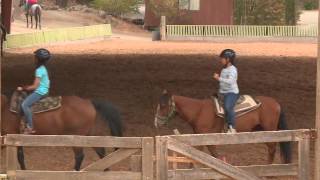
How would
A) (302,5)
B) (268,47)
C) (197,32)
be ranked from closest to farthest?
(268,47)
(197,32)
(302,5)

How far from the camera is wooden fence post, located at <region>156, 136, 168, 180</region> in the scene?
883 centimetres

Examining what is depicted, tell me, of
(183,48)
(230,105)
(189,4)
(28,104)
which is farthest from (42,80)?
(189,4)

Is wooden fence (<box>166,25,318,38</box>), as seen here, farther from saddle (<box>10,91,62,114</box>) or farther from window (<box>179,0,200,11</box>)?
saddle (<box>10,91,62,114</box>)

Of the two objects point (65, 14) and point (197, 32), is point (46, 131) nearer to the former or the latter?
point (197, 32)

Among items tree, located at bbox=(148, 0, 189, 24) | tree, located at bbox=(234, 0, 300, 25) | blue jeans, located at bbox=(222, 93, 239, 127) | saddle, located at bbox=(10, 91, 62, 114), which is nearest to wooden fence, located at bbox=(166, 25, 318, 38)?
tree, located at bbox=(234, 0, 300, 25)

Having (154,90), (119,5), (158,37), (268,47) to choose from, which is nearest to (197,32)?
(158,37)

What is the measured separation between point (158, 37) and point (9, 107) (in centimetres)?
3508

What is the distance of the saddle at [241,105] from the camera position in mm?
12312

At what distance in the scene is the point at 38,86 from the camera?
1150 cm

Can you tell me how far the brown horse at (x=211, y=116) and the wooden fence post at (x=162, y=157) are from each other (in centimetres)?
296

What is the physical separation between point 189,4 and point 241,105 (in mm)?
42750

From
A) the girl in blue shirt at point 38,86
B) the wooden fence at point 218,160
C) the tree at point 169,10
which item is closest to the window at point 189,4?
the tree at point 169,10

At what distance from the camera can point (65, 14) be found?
64562 mm

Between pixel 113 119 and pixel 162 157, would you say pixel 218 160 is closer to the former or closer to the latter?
pixel 162 157
